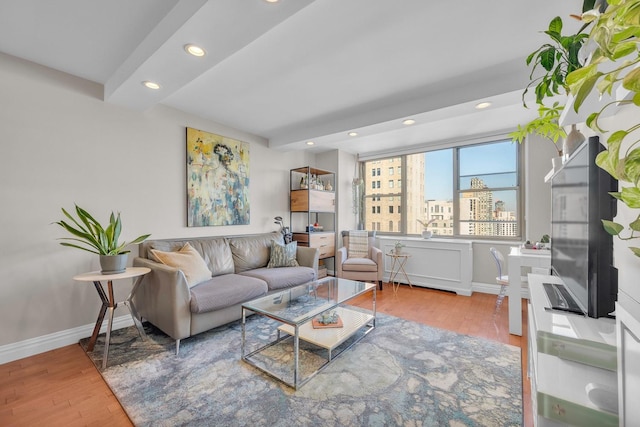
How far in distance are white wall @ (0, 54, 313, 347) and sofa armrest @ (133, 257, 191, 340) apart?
0.61 metres

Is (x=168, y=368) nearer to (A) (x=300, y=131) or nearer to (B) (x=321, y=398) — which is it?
(B) (x=321, y=398)

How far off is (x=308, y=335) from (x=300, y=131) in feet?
9.01

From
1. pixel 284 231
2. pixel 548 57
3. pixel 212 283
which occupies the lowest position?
pixel 212 283

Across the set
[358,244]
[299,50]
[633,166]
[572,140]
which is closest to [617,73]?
[633,166]

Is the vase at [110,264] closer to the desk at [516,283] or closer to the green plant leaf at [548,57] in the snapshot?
the green plant leaf at [548,57]

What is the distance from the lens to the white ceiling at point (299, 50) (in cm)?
158

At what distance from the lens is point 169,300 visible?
2.17 meters

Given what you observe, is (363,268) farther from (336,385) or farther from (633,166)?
(633,166)

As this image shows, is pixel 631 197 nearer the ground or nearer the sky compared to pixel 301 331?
nearer the sky

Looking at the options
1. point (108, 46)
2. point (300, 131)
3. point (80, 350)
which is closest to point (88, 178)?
point (108, 46)

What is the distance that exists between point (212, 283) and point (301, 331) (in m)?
1.04

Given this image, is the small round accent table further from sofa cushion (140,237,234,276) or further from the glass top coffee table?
sofa cushion (140,237,234,276)

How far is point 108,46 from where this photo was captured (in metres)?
2.01

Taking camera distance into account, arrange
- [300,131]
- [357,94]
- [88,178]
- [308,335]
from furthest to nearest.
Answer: [300,131]
[357,94]
[88,178]
[308,335]
